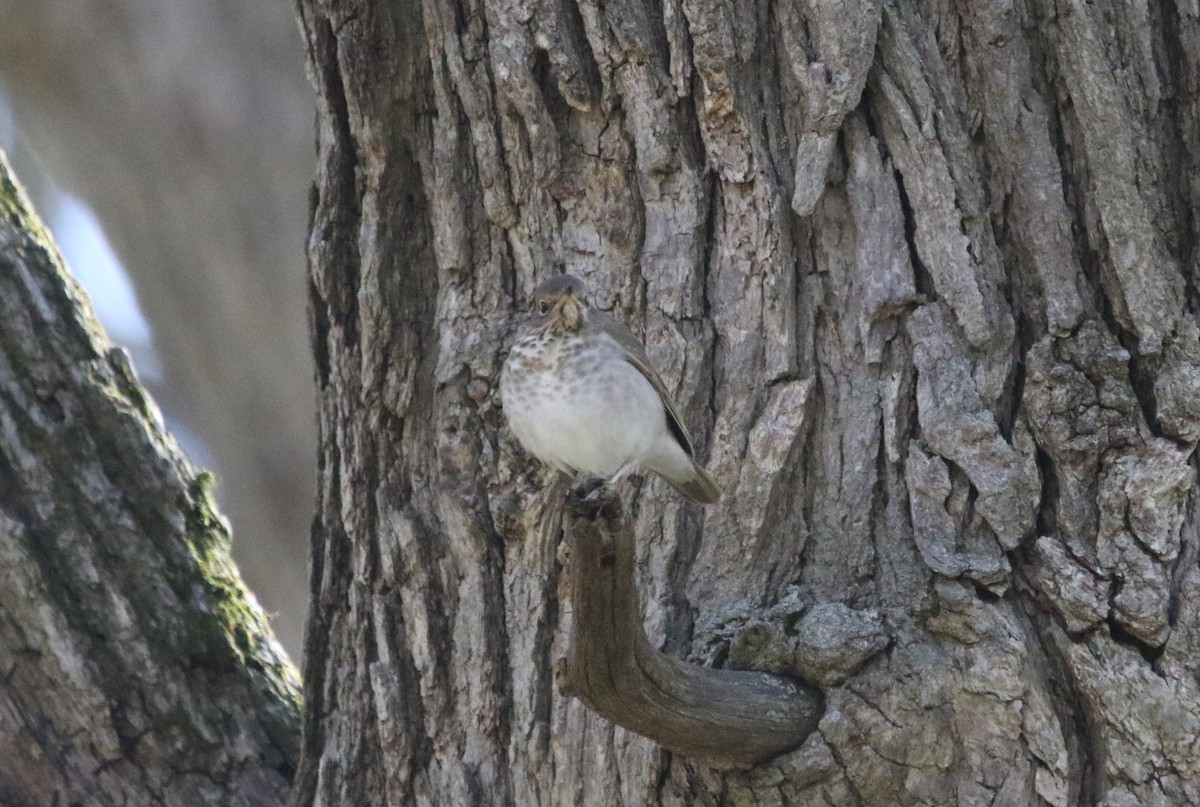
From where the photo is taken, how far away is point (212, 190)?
582 cm

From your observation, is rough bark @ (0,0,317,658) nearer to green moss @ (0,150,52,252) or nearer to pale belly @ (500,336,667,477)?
green moss @ (0,150,52,252)

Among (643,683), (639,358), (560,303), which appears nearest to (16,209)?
(560,303)

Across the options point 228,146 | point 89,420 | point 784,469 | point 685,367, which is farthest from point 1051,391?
point 228,146

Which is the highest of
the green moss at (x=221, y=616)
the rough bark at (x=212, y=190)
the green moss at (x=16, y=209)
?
the rough bark at (x=212, y=190)

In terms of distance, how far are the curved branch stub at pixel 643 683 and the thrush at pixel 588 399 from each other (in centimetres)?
53

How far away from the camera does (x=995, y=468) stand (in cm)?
282

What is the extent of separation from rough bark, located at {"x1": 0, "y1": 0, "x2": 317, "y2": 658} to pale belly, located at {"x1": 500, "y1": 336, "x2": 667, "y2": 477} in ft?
9.15

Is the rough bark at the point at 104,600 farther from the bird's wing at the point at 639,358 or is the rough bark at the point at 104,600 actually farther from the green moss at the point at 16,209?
the bird's wing at the point at 639,358

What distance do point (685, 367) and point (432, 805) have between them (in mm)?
1124

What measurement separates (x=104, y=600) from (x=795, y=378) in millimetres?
1630

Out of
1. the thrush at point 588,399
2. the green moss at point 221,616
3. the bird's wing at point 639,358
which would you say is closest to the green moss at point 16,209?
the green moss at point 221,616

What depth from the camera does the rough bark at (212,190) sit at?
18.9 feet

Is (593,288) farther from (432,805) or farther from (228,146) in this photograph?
(228,146)

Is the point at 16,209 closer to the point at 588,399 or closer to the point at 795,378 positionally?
the point at 588,399
